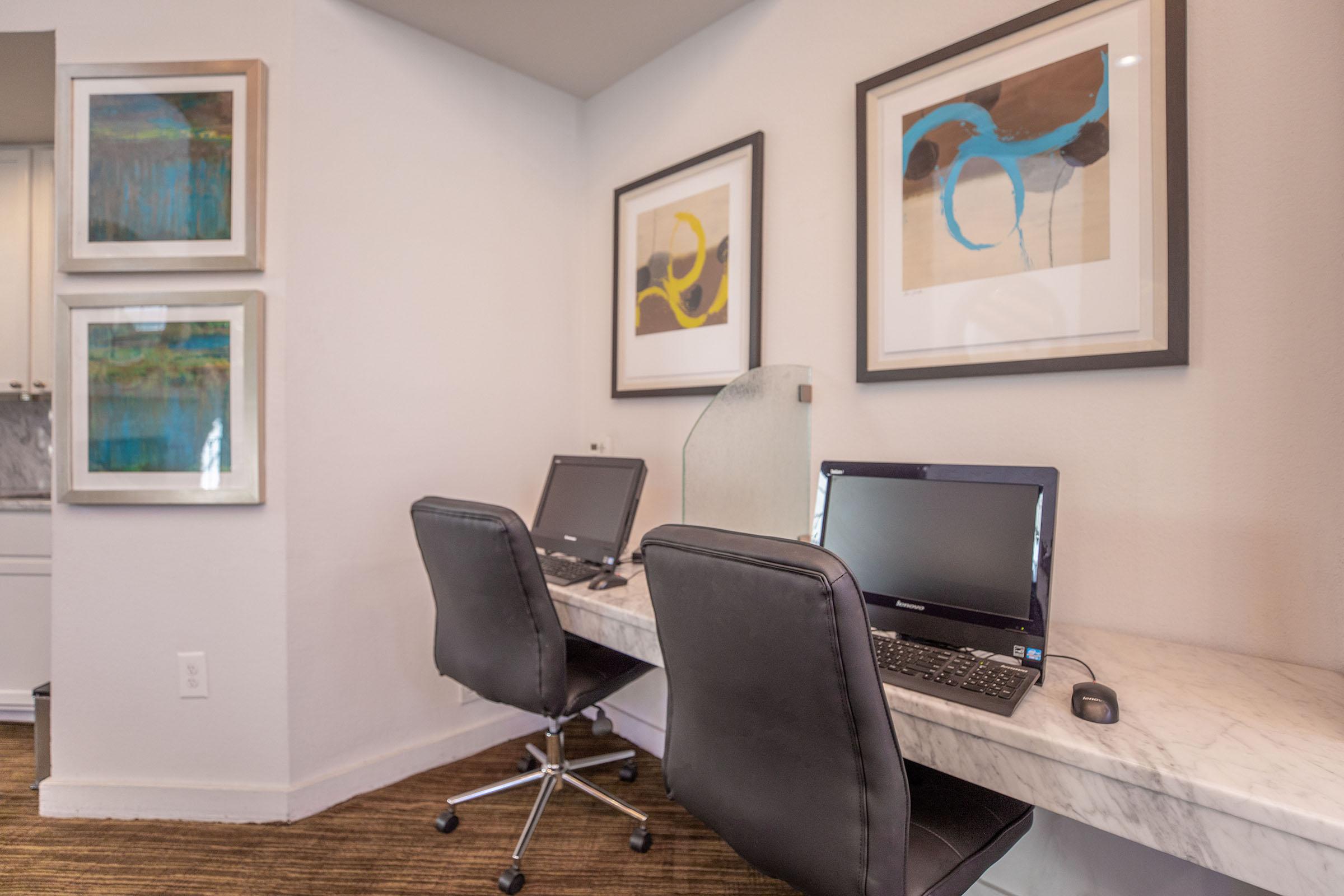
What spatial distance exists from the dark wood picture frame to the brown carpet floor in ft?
4.75

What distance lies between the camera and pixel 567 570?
2.10 meters

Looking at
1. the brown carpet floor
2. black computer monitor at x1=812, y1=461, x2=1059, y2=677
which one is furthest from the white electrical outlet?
black computer monitor at x1=812, y1=461, x2=1059, y2=677

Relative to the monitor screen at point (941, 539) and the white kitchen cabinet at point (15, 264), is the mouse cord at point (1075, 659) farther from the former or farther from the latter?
the white kitchen cabinet at point (15, 264)

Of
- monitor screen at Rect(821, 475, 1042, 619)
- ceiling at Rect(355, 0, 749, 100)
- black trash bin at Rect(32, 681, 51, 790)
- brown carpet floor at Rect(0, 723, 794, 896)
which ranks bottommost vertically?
brown carpet floor at Rect(0, 723, 794, 896)

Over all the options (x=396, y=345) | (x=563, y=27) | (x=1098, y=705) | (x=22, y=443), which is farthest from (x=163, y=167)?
(x=1098, y=705)

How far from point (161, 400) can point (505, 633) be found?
54.4 inches

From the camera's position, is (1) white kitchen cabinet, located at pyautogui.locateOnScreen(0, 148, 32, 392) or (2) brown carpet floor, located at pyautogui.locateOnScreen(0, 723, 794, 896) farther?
(1) white kitchen cabinet, located at pyautogui.locateOnScreen(0, 148, 32, 392)

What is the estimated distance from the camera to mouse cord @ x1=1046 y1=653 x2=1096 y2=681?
4.06ft

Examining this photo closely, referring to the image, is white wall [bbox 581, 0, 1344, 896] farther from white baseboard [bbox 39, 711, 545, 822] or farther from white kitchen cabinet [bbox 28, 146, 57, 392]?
white kitchen cabinet [bbox 28, 146, 57, 392]

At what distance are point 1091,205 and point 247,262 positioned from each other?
237 centimetres

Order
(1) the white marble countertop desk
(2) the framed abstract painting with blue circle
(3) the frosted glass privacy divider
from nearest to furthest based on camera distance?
1. (1) the white marble countertop desk
2. (2) the framed abstract painting with blue circle
3. (3) the frosted glass privacy divider

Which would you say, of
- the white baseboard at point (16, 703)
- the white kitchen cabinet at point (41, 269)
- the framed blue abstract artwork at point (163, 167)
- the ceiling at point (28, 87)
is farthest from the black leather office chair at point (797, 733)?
the white kitchen cabinet at point (41, 269)

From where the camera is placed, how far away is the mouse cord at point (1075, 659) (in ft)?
4.06

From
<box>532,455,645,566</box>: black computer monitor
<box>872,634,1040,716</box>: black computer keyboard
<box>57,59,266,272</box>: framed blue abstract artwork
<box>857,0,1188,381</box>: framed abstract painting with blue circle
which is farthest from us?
<box>532,455,645,566</box>: black computer monitor
